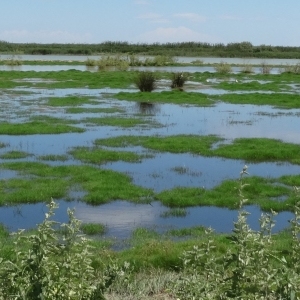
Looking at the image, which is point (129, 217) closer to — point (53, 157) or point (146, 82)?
point (53, 157)

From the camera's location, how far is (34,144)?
17484 millimetres

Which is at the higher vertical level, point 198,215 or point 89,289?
point 89,289


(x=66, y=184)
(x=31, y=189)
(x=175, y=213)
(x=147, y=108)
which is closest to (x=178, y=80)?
(x=147, y=108)

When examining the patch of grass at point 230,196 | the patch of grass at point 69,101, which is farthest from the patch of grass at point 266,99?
the patch of grass at point 230,196

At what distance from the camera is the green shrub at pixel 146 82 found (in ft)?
110

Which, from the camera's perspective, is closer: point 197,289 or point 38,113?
point 197,289

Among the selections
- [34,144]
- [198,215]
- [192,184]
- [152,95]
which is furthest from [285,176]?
[152,95]

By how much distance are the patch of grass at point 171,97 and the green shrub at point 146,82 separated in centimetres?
134

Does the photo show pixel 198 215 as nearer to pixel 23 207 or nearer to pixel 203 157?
pixel 23 207

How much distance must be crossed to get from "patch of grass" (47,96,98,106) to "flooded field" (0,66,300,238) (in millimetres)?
246

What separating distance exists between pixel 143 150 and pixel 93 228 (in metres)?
7.11

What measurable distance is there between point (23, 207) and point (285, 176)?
244 inches

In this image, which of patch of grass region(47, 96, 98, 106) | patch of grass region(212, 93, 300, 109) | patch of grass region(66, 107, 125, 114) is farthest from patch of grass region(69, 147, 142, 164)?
patch of grass region(212, 93, 300, 109)

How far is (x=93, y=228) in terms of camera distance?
9734mm
